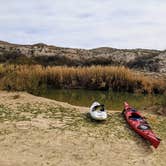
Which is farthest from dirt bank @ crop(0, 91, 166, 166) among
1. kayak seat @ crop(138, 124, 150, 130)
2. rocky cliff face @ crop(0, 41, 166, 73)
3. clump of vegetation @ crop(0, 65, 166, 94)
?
rocky cliff face @ crop(0, 41, 166, 73)

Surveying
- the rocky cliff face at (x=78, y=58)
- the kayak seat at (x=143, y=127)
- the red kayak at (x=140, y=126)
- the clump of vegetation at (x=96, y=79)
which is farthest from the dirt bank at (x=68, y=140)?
the rocky cliff face at (x=78, y=58)

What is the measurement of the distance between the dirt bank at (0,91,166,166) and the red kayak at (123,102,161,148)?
17 centimetres

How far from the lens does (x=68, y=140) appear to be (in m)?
11.9

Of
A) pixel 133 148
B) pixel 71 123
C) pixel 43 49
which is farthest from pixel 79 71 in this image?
pixel 43 49

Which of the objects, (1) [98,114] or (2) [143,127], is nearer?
(2) [143,127]

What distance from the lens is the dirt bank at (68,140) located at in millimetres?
10904

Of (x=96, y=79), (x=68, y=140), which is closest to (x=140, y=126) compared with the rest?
(x=68, y=140)

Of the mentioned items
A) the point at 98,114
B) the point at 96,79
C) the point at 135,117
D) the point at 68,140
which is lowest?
the point at 68,140

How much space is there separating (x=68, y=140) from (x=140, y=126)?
2.45 meters

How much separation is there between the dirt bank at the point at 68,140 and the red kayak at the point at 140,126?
17 centimetres

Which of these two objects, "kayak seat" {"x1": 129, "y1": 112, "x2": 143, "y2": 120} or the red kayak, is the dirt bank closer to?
the red kayak

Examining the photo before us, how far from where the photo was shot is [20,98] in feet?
53.8

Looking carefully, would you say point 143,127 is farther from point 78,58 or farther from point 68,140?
point 78,58

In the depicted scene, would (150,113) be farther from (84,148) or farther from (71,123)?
(84,148)
